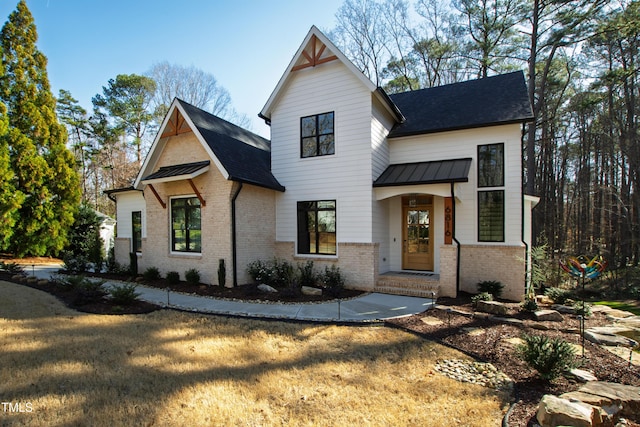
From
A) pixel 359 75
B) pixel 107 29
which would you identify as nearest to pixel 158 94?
pixel 107 29

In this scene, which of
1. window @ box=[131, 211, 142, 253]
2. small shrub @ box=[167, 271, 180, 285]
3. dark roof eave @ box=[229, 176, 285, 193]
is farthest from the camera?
window @ box=[131, 211, 142, 253]

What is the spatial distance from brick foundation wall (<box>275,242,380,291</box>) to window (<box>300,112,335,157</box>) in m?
3.51

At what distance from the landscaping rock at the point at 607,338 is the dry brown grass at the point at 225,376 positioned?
3.26 metres

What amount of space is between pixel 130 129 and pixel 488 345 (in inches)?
1216

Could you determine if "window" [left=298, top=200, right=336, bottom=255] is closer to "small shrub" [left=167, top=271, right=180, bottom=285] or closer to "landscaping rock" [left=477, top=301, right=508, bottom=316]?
"small shrub" [left=167, top=271, right=180, bottom=285]

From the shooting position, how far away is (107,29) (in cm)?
989

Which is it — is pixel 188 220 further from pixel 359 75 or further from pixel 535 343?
pixel 535 343

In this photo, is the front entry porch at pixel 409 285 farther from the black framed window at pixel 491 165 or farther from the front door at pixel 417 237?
the black framed window at pixel 491 165

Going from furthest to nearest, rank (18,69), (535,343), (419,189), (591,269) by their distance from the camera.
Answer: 1. (18,69)
2. (419,189)
3. (591,269)
4. (535,343)

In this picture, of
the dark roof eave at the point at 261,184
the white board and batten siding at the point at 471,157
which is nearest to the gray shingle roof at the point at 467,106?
the white board and batten siding at the point at 471,157

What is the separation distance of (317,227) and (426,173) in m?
4.21

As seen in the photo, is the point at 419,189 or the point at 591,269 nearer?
the point at 591,269

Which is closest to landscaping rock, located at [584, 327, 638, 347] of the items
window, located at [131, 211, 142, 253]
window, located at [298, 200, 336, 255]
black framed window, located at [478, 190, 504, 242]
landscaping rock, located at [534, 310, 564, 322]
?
landscaping rock, located at [534, 310, 564, 322]

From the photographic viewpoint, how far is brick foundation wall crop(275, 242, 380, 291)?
9945mm
